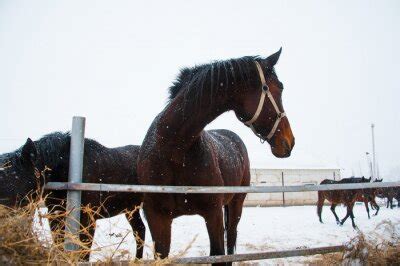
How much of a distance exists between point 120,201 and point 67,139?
1.28 metres

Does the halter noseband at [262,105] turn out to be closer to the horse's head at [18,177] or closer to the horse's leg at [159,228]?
the horse's leg at [159,228]

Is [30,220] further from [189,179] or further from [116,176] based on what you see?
[116,176]

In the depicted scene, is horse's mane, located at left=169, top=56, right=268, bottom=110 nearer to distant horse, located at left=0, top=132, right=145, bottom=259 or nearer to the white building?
distant horse, located at left=0, top=132, right=145, bottom=259

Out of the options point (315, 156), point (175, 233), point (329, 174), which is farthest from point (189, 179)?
point (315, 156)

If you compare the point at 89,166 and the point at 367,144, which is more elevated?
the point at 367,144

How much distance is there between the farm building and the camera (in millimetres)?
24531

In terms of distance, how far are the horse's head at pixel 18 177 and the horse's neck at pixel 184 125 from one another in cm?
110

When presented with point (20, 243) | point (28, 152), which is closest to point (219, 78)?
point (28, 152)

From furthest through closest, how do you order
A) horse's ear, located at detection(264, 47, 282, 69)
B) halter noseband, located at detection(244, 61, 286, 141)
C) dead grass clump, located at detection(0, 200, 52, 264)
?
horse's ear, located at detection(264, 47, 282, 69) < halter noseband, located at detection(244, 61, 286, 141) < dead grass clump, located at detection(0, 200, 52, 264)

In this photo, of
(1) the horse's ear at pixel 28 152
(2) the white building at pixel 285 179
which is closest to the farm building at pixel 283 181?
(2) the white building at pixel 285 179

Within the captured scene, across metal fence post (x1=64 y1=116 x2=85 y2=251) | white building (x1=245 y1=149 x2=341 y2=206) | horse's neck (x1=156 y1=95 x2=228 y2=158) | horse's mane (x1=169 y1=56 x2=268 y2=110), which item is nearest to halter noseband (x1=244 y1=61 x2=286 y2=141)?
Result: horse's mane (x1=169 y1=56 x2=268 y2=110)

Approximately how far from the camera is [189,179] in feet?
9.74

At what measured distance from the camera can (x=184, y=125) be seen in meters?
2.99

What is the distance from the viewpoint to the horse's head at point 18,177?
249cm
